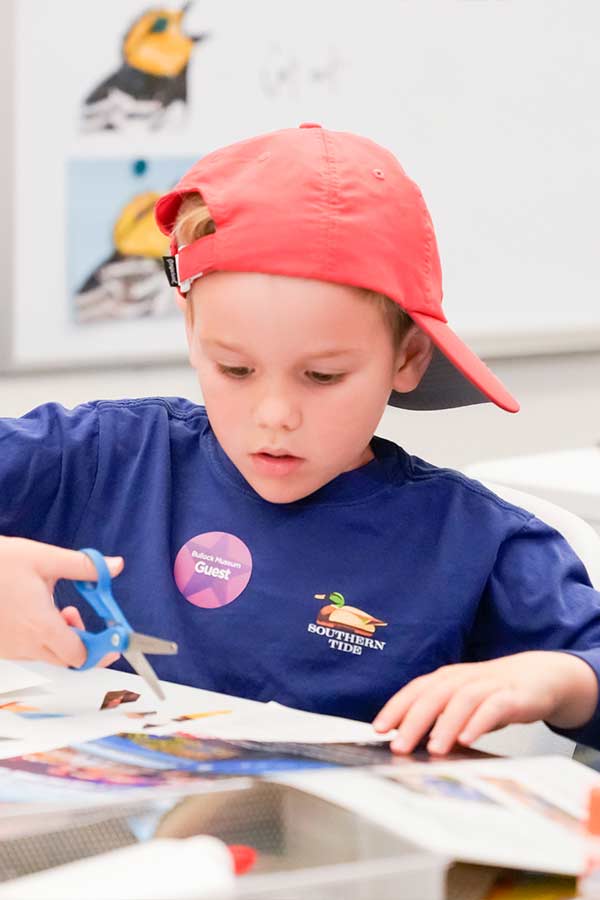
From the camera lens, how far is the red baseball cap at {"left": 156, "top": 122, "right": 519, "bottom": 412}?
78 cm

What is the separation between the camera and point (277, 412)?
0.78 metres

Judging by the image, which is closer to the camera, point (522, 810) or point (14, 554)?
point (522, 810)

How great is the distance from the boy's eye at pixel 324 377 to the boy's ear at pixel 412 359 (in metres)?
0.08

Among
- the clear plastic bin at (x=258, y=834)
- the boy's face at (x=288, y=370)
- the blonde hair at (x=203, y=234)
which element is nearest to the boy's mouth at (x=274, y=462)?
the boy's face at (x=288, y=370)

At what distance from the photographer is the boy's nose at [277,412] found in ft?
2.55

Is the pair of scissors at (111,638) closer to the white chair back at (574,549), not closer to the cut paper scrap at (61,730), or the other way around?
the cut paper scrap at (61,730)

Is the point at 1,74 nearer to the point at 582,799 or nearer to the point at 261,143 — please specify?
the point at 261,143

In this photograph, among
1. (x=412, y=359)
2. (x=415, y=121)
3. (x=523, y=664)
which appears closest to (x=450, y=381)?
(x=412, y=359)

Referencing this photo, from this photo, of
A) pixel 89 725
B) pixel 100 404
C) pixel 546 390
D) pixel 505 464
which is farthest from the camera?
pixel 546 390

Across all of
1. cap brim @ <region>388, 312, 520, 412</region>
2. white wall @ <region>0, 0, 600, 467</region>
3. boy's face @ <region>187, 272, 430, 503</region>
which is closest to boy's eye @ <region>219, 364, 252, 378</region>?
boy's face @ <region>187, 272, 430, 503</region>

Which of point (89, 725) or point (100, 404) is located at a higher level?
point (100, 404)

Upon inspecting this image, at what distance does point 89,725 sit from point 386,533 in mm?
306

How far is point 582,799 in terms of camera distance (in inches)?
21.1

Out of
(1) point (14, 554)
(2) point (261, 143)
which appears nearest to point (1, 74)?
(2) point (261, 143)
